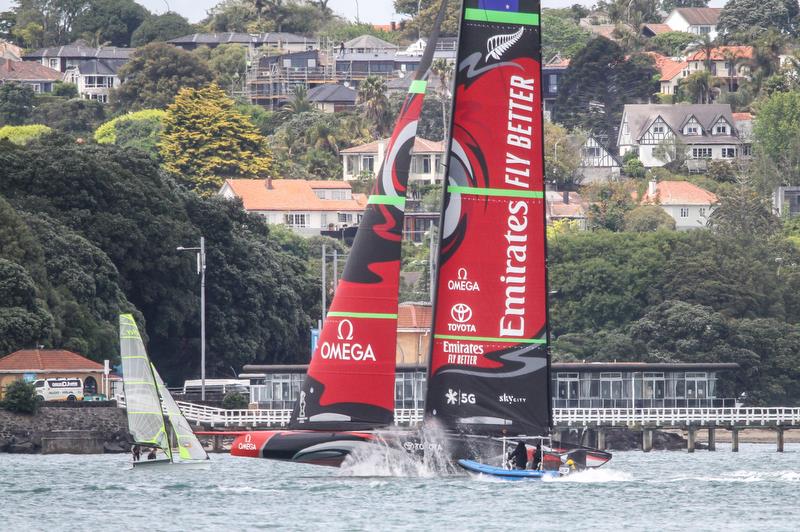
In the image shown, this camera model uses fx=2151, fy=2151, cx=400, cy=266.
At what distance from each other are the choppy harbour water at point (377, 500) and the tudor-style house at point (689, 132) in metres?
126

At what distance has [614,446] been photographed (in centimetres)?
8650

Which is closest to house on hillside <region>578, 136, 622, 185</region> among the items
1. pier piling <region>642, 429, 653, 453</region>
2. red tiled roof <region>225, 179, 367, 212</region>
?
red tiled roof <region>225, 179, 367, 212</region>

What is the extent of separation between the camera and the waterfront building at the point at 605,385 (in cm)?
8750

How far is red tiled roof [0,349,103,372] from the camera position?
7850cm

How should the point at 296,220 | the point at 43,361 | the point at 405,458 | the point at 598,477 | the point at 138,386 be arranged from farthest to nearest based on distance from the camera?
1. the point at 296,220
2. the point at 43,361
3. the point at 138,386
4. the point at 598,477
5. the point at 405,458

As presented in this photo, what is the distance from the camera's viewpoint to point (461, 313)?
4959 centimetres

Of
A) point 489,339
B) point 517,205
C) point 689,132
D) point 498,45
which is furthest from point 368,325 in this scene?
point 689,132

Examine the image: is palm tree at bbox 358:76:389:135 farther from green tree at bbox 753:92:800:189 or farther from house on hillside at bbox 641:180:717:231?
green tree at bbox 753:92:800:189

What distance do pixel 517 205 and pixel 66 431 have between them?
105 feet

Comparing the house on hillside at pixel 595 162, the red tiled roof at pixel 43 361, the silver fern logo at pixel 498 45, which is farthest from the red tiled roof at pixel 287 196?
the silver fern logo at pixel 498 45

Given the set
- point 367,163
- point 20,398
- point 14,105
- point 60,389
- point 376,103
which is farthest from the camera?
point 14,105

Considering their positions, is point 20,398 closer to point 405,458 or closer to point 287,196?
point 405,458

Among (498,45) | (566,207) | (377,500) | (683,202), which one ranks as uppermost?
(683,202)

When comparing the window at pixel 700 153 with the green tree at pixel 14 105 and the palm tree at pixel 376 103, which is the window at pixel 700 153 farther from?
the green tree at pixel 14 105
